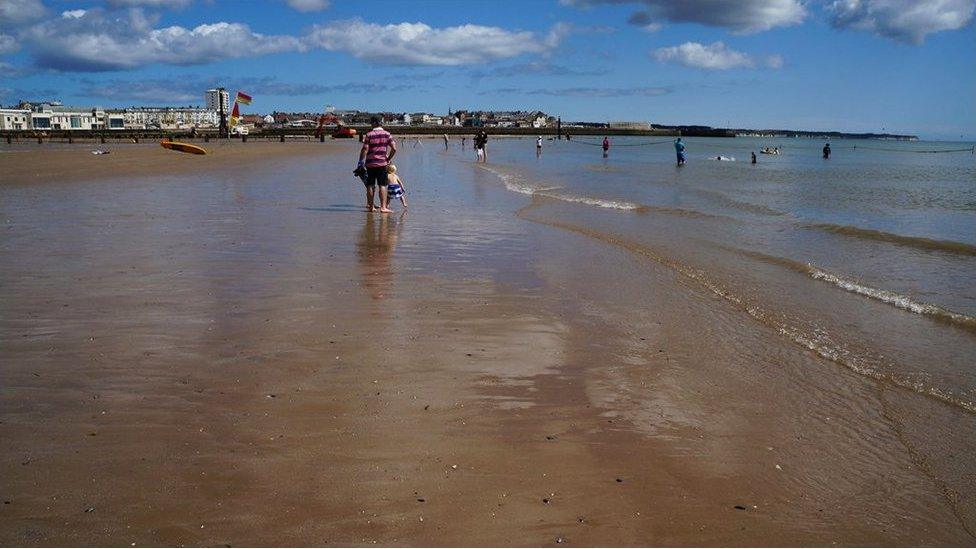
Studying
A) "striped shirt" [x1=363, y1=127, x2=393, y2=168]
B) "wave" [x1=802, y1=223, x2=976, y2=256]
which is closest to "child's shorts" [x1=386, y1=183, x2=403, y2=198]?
"striped shirt" [x1=363, y1=127, x2=393, y2=168]

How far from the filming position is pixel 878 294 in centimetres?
926

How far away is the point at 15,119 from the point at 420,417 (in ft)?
589

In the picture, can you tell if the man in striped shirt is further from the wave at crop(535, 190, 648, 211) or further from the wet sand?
the wave at crop(535, 190, 648, 211)

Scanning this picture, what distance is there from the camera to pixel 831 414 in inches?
194

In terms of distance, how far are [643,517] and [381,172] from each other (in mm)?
12077

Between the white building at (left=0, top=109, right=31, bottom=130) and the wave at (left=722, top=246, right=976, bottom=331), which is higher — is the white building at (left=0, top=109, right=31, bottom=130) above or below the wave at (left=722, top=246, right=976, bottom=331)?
above

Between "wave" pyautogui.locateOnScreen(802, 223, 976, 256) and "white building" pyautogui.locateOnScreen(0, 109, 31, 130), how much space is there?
167m

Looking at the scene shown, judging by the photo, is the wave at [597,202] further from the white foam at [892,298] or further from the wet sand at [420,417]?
the wet sand at [420,417]

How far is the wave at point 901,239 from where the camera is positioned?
13781mm

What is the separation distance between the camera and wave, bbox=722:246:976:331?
8.09 metres

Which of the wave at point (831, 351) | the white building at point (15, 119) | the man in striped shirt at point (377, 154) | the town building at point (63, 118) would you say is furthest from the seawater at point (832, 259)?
the town building at point (63, 118)

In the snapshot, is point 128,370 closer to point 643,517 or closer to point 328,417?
point 328,417

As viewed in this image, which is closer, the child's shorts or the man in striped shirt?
the man in striped shirt

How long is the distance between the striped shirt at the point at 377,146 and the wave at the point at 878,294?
7.29 meters
